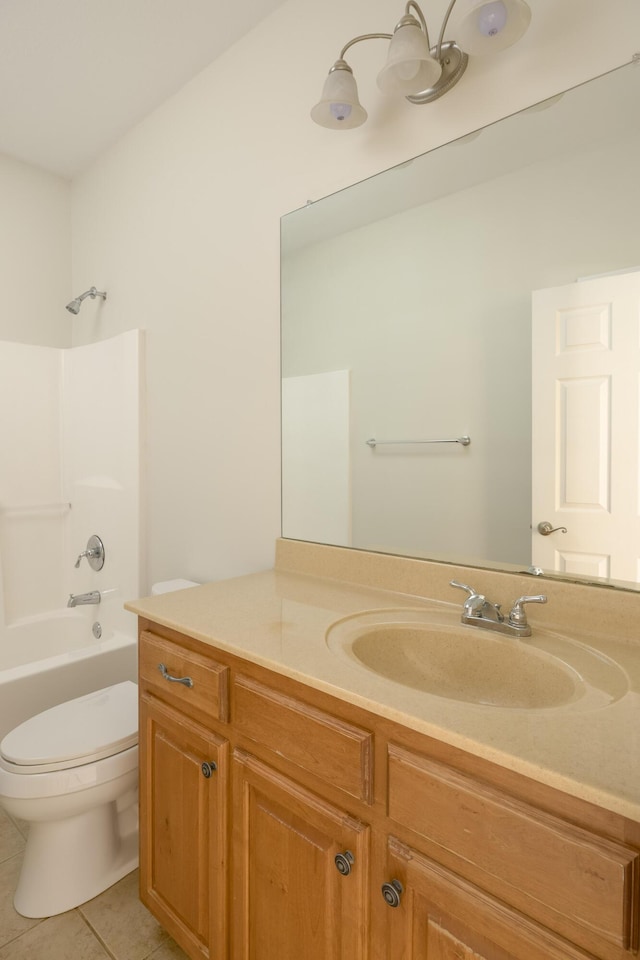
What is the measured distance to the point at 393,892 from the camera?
0.78m

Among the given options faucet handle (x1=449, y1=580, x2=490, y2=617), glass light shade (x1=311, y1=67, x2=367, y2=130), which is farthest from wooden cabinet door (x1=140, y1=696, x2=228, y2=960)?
glass light shade (x1=311, y1=67, x2=367, y2=130)

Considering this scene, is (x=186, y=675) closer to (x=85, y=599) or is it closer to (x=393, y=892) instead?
(x=393, y=892)

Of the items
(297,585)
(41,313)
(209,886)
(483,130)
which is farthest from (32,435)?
(483,130)

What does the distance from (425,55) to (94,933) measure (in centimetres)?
240

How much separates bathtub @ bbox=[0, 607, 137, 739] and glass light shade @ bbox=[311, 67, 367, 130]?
6.51 ft

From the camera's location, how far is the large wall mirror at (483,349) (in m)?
1.08

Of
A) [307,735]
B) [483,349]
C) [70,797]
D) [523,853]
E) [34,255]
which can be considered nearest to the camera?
[523,853]

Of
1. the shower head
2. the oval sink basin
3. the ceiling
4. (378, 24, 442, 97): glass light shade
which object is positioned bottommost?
the oval sink basin

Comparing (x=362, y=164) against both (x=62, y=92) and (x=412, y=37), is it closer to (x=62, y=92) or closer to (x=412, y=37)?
(x=412, y=37)

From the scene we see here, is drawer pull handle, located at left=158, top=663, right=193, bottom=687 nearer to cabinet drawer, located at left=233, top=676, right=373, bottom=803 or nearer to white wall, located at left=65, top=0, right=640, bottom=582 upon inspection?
cabinet drawer, located at left=233, top=676, right=373, bottom=803

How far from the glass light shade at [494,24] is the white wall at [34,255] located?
7.93ft

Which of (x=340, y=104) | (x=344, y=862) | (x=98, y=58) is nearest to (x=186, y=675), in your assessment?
(x=344, y=862)

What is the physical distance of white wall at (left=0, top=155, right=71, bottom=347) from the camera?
8.51ft

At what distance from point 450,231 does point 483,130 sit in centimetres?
23
